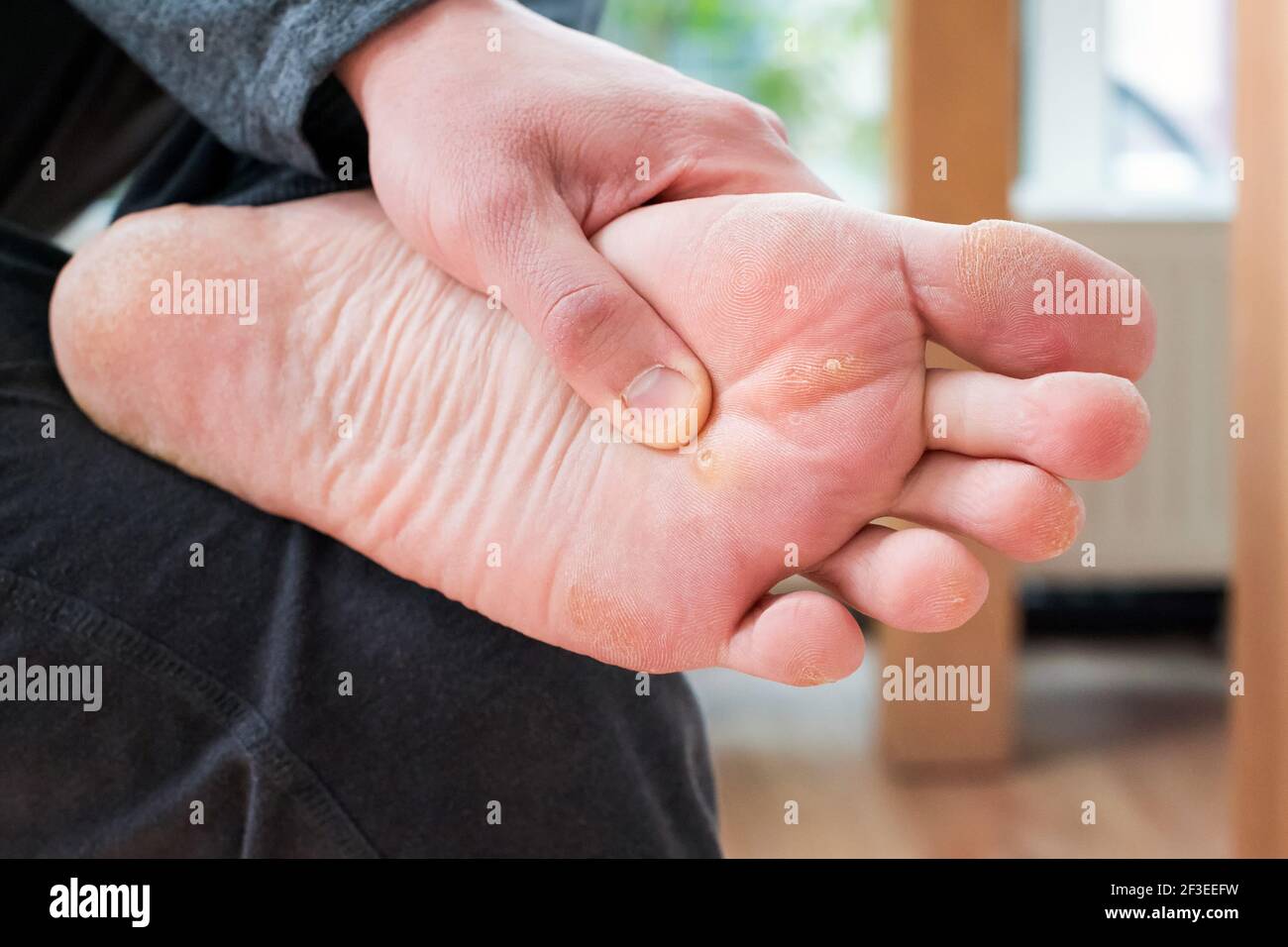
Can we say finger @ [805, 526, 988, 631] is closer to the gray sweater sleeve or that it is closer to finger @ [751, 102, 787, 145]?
finger @ [751, 102, 787, 145]

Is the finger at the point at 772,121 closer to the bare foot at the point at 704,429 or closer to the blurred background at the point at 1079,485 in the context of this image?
the bare foot at the point at 704,429

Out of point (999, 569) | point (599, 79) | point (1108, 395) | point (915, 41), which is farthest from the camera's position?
point (999, 569)

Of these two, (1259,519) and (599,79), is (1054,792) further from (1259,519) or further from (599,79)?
(599,79)

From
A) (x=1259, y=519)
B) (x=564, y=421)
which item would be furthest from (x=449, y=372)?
(x=1259, y=519)

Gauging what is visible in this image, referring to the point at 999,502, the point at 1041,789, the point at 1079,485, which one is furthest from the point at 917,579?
the point at 1079,485

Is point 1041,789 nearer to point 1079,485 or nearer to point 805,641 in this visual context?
point 1079,485

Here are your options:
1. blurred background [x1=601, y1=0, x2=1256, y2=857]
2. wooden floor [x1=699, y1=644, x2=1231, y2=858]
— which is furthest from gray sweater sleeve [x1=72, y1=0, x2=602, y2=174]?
wooden floor [x1=699, y1=644, x2=1231, y2=858]
